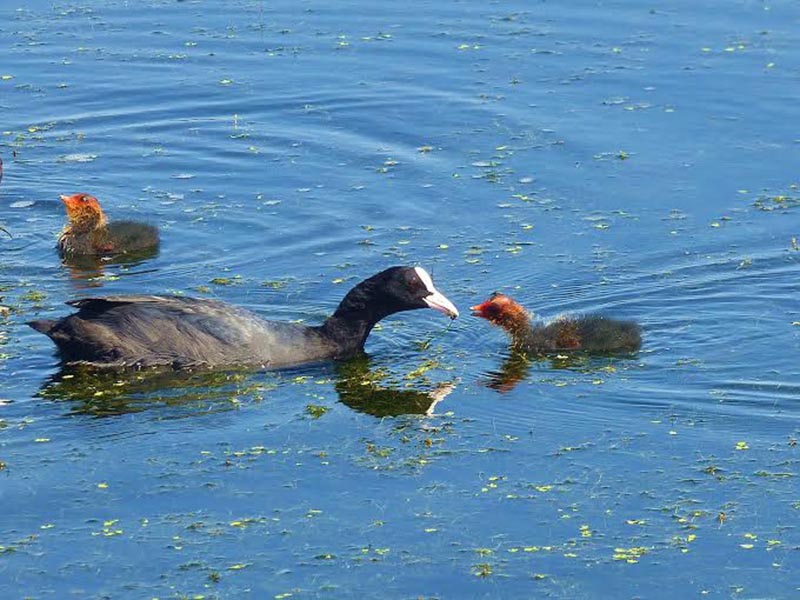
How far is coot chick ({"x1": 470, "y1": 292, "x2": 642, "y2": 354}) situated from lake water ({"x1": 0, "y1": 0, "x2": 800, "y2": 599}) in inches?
5.1

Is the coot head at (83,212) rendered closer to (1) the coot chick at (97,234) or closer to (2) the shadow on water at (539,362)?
(1) the coot chick at (97,234)

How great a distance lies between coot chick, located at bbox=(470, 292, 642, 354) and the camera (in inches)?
428

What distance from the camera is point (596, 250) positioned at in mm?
12578

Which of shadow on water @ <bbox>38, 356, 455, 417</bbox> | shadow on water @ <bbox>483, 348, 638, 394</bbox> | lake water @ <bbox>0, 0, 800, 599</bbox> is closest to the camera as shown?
lake water @ <bbox>0, 0, 800, 599</bbox>

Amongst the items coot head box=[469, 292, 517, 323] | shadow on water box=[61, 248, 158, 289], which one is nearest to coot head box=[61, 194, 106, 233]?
shadow on water box=[61, 248, 158, 289]

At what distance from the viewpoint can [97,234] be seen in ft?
42.0

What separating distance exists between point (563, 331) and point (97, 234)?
372 centimetres

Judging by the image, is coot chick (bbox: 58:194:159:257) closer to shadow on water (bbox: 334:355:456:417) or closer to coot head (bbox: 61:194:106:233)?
coot head (bbox: 61:194:106:233)

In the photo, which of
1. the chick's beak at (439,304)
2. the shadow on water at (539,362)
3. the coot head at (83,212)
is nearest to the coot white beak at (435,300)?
the chick's beak at (439,304)

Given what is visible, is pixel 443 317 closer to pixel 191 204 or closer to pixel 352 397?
pixel 352 397


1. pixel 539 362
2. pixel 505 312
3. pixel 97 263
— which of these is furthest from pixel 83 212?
pixel 539 362

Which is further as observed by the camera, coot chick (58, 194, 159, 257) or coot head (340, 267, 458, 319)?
coot chick (58, 194, 159, 257)

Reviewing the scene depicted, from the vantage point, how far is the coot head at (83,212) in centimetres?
1287

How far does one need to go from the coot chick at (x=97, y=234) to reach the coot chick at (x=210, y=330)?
1749 millimetres
